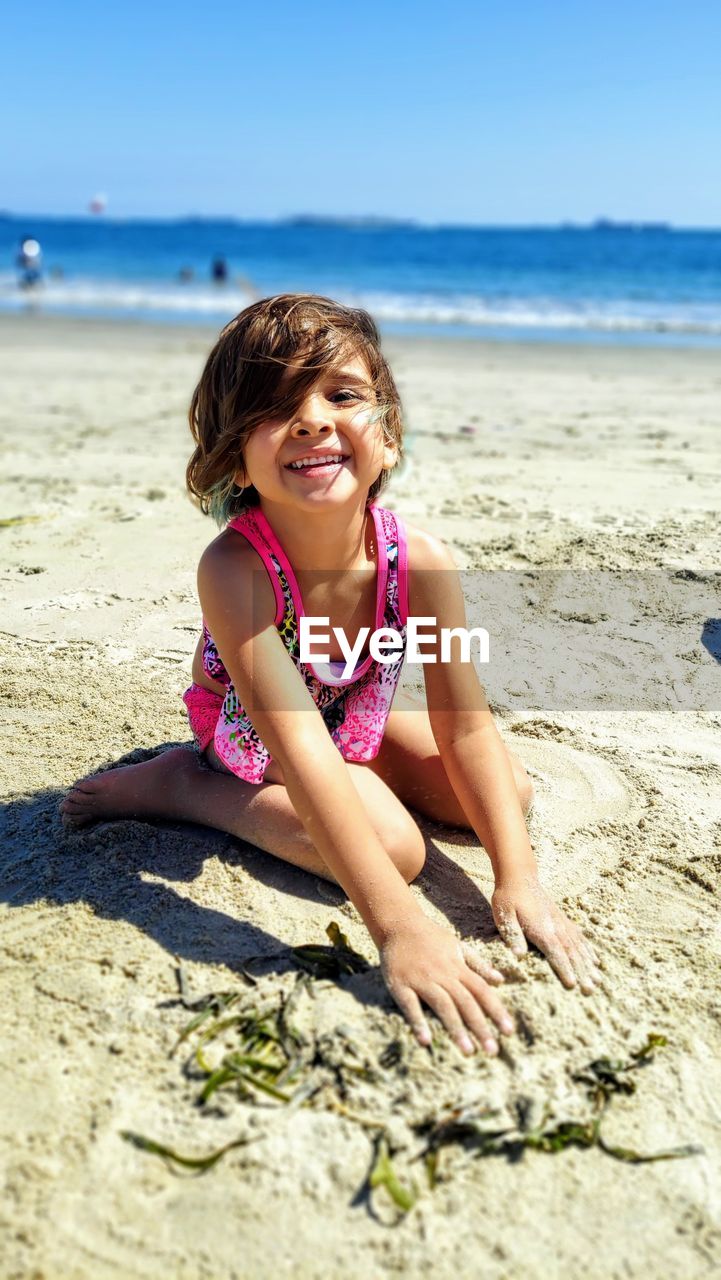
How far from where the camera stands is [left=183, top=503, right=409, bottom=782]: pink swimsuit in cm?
236

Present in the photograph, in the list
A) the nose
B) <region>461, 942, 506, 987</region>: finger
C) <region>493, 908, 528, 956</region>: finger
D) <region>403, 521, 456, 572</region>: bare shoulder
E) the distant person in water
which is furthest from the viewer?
the distant person in water

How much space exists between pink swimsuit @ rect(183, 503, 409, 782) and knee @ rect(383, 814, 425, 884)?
27 centimetres

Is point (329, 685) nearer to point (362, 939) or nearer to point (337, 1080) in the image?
point (362, 939)

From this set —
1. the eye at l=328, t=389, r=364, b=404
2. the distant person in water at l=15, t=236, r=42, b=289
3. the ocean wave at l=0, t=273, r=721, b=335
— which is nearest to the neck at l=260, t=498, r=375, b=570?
the eye at l=328, t=389, r=364, b=404

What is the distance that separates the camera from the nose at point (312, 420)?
85.6 inches

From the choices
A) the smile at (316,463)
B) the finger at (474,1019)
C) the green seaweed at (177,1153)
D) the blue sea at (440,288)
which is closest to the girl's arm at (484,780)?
the finger at (474,1019)

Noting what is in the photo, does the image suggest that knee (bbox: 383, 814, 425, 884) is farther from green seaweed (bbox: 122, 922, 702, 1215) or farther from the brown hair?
the brown hair

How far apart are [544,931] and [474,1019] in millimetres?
319

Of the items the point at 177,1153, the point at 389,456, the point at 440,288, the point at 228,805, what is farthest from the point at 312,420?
the point at 440,288

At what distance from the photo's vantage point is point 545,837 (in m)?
2.55

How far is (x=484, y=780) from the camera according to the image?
2352 millimetres

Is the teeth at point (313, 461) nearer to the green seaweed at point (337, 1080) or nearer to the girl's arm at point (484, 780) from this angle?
the girl's arm at point (484, 780)

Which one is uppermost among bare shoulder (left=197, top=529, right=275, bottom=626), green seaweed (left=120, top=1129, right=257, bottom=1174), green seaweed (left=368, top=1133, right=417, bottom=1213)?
bare shoulder (left=197, top=529, right=275, bottom=626)

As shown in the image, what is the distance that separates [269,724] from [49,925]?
612mm
